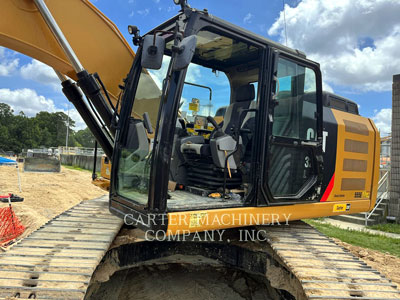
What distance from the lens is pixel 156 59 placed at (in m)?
2.80

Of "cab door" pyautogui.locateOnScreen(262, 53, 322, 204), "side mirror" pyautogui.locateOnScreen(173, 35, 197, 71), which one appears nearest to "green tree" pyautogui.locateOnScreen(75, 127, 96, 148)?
"cab door" pyautogui.locateOnScreen(262, 53, 322, 204)

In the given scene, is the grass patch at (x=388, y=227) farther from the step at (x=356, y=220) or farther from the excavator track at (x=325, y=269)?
the excavator track at (x=325, y=269)

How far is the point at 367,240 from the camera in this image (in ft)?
23.7

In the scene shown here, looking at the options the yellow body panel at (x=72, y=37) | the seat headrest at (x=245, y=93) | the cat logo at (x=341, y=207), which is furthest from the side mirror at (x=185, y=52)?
the cat logo at (x=341, y=207)

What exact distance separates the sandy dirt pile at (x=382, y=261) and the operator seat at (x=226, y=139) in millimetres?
3113

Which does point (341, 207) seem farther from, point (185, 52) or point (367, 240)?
point (367, 240)

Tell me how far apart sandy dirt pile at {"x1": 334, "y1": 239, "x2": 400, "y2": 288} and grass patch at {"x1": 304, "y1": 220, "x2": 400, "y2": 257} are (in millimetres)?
510

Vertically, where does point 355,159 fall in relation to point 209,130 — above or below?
below

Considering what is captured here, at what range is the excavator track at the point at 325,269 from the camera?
9.06 feet

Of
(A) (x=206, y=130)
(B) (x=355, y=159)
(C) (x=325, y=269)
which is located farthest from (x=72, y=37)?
(B) (x=355, y=159)

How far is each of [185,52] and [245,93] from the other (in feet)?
6.28

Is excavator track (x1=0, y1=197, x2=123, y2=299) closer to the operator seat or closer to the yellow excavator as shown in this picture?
the yellow excavator

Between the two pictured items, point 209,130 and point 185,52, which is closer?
point 185,52

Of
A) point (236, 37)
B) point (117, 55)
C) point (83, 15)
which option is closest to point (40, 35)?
point (83, 15)
